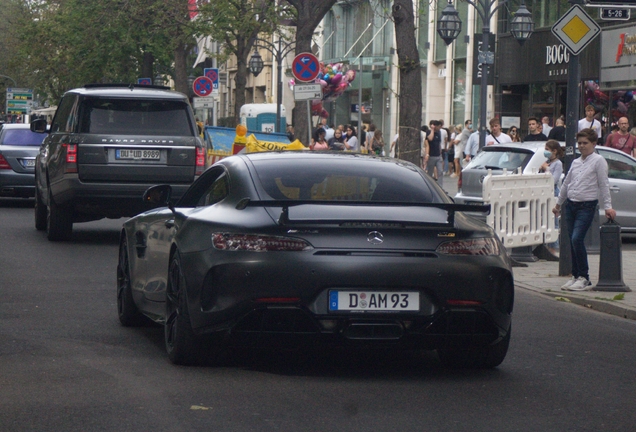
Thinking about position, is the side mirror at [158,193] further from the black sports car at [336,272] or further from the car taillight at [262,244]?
the car taillight at [262,244]

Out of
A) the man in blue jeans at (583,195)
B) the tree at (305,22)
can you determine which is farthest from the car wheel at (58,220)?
the tree at (305,22)

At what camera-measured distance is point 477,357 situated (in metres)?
7.89

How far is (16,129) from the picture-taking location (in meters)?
25.8

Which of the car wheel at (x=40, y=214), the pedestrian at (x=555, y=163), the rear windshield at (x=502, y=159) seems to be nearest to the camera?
the pedestrian at (x=555, y=163)

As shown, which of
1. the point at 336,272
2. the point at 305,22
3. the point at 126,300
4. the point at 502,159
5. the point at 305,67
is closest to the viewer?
the point at 336,272

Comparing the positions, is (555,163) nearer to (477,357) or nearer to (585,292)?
(585,292)

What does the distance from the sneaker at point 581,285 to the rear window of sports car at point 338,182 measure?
215 inches

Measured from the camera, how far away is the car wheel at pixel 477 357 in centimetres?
780

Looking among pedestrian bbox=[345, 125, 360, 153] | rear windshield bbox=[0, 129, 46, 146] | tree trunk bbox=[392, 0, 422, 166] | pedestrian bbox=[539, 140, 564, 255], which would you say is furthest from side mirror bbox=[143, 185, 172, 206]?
pedestrian bbox=[345, 125, 360, 153]

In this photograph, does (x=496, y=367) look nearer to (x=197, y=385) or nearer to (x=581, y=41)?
(x=197, y=385)

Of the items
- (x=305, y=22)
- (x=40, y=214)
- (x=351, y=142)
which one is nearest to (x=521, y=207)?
(x=40, y=214)

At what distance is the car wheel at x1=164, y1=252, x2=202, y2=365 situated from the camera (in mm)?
7539

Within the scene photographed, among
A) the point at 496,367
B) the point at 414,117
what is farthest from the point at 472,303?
the point at 414,117

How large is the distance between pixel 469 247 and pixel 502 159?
11.9 metres
